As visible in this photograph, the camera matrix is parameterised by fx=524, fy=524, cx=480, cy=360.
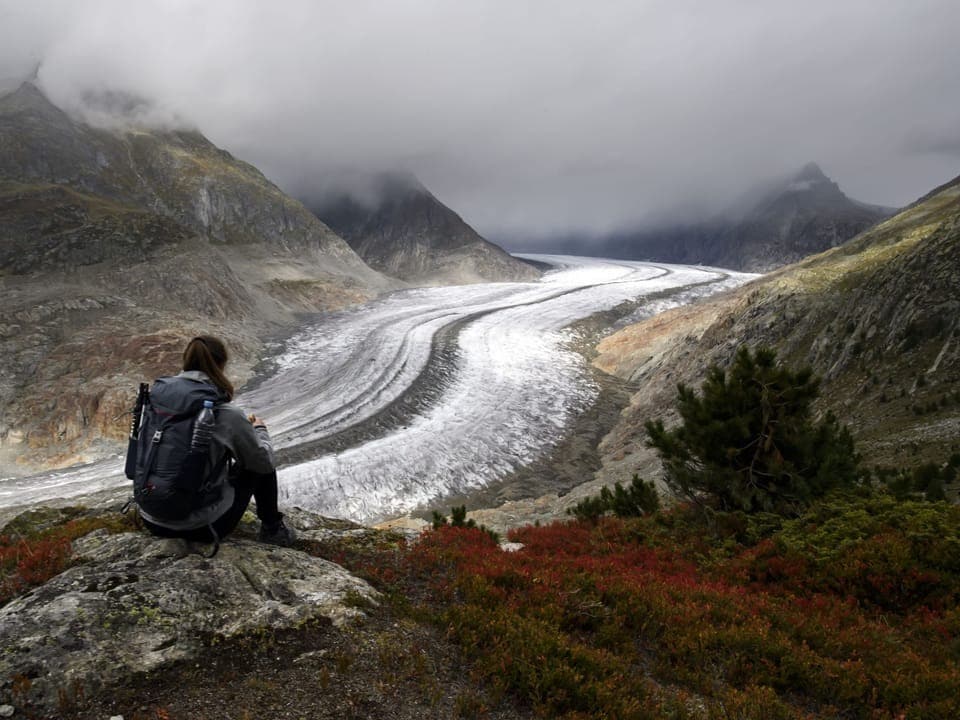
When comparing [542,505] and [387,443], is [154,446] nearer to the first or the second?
[542,505]

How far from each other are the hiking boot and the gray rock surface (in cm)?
29

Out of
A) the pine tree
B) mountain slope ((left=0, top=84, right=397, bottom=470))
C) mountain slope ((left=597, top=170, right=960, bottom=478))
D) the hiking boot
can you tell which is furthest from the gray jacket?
mountain slope ((left=0, top=84, right=397, bottom=470))

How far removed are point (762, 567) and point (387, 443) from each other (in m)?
17.4

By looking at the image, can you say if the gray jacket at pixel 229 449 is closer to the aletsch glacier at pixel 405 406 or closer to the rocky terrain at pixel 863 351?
the rocky terrain at pixel 863 351

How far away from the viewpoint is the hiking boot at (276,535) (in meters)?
5.70

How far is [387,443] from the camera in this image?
22.9 meters

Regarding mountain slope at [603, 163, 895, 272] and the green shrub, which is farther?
mountain slope at [603, 163, 895, 272]

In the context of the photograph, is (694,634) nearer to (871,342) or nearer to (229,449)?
(229,449)

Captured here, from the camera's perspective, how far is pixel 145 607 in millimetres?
4137

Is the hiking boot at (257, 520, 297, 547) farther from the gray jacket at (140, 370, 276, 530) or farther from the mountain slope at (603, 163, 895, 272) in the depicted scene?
the mountain slope at (603, 163, 895, 272)

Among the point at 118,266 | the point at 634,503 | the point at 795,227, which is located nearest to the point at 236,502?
the point at 634,503

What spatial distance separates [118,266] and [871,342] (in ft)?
156

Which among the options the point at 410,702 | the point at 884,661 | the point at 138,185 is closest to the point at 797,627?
the point at 884,661

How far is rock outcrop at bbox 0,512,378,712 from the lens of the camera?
350 centimetres
